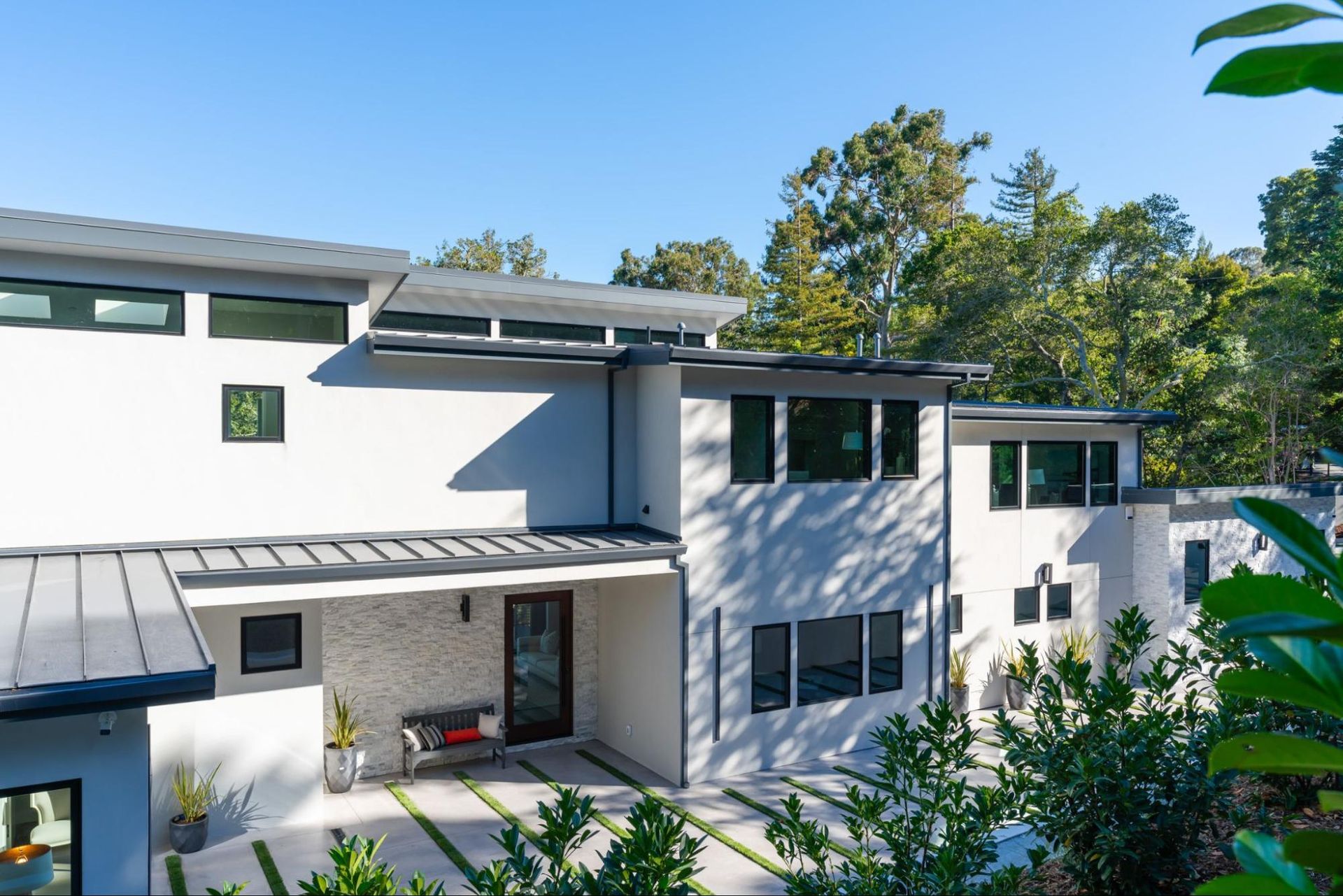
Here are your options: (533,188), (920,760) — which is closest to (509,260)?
(533,188)

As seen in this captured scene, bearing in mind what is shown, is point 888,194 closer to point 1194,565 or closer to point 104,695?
point 1194,565

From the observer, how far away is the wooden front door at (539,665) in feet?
40.6

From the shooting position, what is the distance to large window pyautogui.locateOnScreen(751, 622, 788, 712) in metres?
11.7

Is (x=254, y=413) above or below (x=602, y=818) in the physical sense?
above

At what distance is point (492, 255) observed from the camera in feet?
133

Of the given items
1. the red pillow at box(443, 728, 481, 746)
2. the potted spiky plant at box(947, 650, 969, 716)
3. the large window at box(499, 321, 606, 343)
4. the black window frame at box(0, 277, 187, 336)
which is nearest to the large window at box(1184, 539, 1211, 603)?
the potted spiky plant at box(947, 650, 969, 716)

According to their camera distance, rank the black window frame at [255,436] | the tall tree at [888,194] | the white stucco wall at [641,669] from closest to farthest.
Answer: the black window frame at [255,436]
the white stucco wall at [641,669]
the tall tree at [888,194]

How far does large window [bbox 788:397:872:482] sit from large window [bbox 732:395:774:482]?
13.1 inches

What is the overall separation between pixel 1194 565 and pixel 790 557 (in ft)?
29.5

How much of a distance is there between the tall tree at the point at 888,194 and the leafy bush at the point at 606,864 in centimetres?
3415

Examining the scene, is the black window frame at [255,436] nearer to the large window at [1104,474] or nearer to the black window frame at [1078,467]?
the black window frame at [1078,467]

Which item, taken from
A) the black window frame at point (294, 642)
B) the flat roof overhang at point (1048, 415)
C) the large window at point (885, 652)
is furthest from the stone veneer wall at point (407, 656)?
the flat roof overhang at point (1048, 415)

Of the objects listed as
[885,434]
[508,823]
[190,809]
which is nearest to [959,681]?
[885,434]

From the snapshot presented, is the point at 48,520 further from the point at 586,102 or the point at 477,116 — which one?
the point at 586,102
